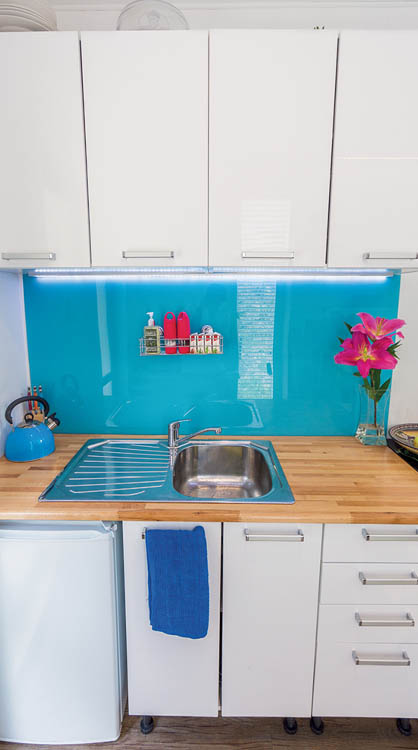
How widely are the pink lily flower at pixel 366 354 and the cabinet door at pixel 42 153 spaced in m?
1.10

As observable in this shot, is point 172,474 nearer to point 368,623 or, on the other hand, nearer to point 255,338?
point 255,338

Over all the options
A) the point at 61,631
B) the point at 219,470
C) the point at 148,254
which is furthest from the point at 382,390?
the point at 61,631

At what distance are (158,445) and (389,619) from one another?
3.57ft

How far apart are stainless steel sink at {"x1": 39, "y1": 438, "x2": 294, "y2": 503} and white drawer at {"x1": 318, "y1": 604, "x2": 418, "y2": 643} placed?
44 cm

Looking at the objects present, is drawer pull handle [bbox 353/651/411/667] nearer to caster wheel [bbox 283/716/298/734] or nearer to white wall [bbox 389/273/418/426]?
caster wheel [bbox 283/716/298/734]

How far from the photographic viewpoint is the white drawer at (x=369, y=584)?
1.39 m

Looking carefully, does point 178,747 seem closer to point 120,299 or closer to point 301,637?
point 301,637

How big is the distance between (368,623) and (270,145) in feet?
5.53

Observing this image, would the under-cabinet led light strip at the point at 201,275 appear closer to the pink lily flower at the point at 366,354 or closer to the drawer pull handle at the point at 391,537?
the pink lily flower at the point at 366,354

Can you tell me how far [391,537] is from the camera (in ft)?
4.43

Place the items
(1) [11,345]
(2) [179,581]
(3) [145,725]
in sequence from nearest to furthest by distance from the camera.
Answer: (2) [179,581] < (3) [145,725] < (1) [11,345]

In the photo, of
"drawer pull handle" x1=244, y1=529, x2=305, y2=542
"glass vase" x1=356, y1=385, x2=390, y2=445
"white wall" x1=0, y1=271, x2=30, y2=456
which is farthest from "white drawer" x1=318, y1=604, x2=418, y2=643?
"white wall" x1=0, y1=271, x2=30, y2=456

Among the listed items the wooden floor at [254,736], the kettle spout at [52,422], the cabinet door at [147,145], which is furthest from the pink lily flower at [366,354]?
the wooden floor at [254,736]

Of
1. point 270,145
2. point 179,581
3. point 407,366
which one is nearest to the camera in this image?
point 179,581
